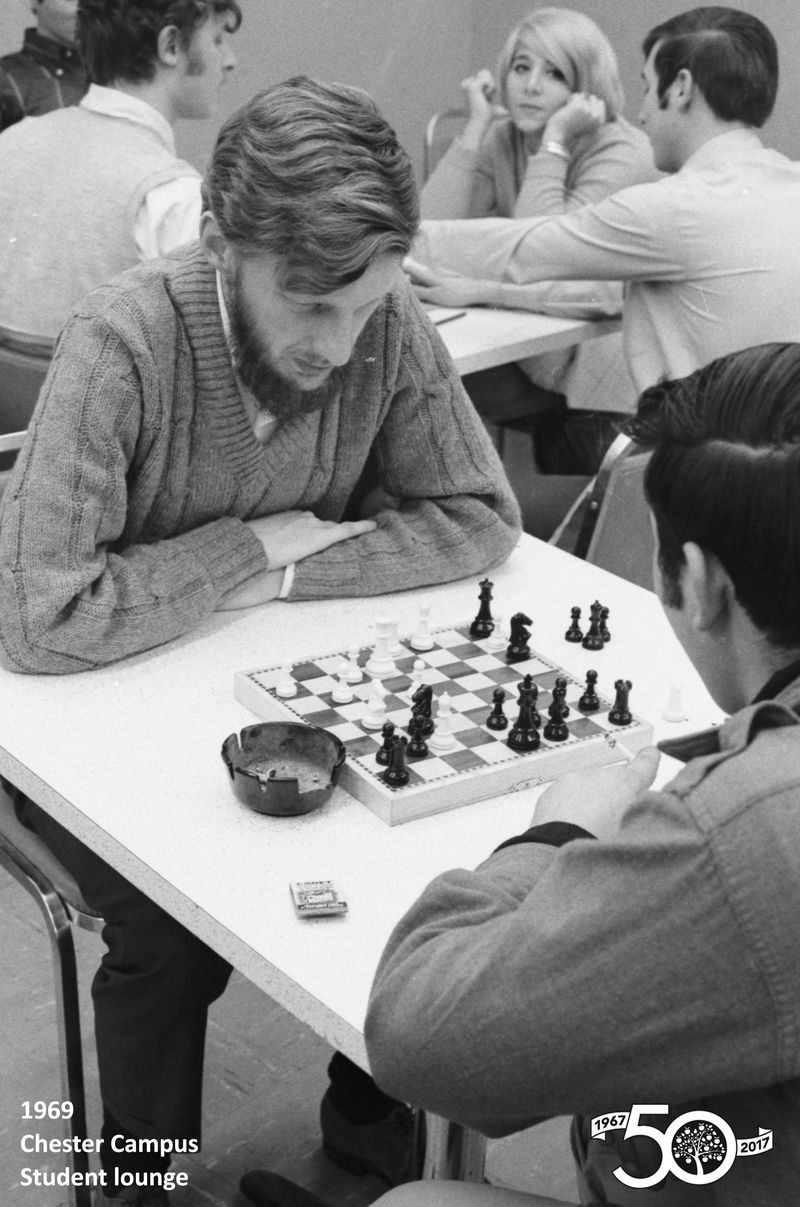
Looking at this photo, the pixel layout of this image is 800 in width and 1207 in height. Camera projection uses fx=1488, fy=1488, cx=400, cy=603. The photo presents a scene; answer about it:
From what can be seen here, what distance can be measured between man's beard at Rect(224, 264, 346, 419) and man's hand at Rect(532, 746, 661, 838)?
83cm

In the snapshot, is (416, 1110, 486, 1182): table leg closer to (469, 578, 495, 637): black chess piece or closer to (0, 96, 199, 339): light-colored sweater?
(469, 578, 495, 637): black chess piece

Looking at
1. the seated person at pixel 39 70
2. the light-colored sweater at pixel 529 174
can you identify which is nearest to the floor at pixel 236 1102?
the light-colored sweater at pixel 529 174

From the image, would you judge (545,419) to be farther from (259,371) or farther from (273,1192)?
(273,1192)

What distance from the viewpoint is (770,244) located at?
11.2ft

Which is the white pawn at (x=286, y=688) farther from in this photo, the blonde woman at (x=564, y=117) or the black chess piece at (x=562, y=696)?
the blonde woman at (x=564, y=117)

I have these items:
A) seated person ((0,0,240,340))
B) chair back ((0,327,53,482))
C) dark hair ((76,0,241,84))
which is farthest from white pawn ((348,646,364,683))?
dark hair ((76,0,241,84))

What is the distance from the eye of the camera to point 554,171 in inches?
168

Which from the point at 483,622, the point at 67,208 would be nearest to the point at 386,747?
the point at 483,622

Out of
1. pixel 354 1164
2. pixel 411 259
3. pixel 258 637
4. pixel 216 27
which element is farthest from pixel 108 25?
pixel 354 1164

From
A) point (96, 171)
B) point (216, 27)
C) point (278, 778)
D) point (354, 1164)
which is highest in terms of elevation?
point (216, 27)

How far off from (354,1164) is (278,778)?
92cm

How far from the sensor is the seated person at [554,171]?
160 inches

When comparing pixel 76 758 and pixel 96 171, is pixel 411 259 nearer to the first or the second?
pixel 96 171

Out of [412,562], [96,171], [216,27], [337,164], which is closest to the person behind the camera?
[337,164]
